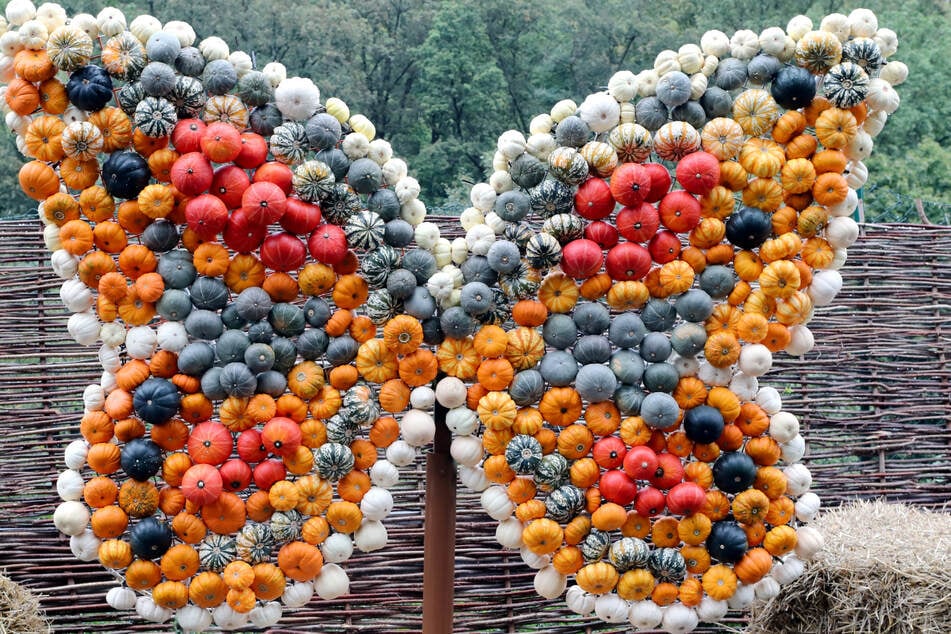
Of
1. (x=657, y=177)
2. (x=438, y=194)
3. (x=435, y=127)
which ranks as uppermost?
(x=435, y=127)

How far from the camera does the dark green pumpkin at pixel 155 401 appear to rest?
103 inches

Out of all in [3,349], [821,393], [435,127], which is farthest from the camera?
[435,127]

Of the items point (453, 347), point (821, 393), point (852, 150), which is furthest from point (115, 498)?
point (821, 393)

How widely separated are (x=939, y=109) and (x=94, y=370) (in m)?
17.7

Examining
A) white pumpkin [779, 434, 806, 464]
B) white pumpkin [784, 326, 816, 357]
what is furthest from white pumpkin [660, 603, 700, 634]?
white pumpkin [784, 326, 816, 357]

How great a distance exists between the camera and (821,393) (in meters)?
4.05

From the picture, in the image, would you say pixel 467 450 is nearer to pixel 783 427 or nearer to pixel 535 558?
pixel 535 558

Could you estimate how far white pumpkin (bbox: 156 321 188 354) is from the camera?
2.63 m

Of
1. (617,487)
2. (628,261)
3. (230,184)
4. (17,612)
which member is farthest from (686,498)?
(17,612)

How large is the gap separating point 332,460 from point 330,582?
35cm

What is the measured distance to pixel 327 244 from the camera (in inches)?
104

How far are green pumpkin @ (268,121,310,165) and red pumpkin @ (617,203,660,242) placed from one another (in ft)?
2.97

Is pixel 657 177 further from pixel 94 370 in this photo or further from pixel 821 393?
pixel 94 370

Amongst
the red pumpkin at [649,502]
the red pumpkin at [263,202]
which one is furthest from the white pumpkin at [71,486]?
the red pumpkin at [649,502]
